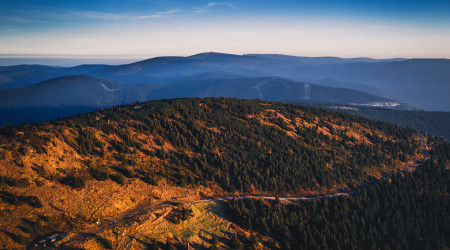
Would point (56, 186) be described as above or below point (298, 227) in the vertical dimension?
above

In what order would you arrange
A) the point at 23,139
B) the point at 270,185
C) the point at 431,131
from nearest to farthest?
the point at 23,139
the point at 270,185
the point at 431,131

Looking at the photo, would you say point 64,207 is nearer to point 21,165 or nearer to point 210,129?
point 21,165

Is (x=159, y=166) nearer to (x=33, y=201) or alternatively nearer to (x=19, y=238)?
(x=33, y=201)

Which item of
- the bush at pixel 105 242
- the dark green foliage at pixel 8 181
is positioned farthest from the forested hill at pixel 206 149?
the bush at pixel 105 242

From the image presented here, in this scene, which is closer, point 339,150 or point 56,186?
point 56,186

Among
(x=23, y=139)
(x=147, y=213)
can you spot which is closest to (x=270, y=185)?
(x=147, y=213)

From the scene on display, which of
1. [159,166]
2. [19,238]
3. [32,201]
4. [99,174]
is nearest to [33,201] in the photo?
[32,201]

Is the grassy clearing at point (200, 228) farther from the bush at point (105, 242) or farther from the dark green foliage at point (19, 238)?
the dark green foliage at point (19, 238)
